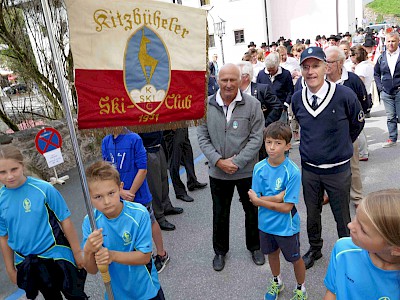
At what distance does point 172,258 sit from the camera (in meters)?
3.66

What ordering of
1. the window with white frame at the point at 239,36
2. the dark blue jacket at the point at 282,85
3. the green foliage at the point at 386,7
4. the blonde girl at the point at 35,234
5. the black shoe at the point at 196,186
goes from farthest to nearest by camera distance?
the green foliage at the point at 386,7
the window with white frame at the point at 239,36
the black shoe at the point at 196,186
the dark blue jacket at the point at 282,85
the blonde girl at the point at 35,234

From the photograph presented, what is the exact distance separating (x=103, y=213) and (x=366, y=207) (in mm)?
1401

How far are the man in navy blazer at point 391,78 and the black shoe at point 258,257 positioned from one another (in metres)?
4.18

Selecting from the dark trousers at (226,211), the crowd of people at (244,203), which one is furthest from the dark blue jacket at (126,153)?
the dark trousers at (226,211)

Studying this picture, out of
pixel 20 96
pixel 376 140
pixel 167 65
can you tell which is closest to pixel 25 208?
pixel 167 65

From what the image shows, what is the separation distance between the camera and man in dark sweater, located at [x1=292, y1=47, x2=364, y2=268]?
281 cm

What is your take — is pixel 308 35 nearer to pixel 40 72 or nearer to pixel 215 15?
pixel 215 15

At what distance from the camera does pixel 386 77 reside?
6.01 m

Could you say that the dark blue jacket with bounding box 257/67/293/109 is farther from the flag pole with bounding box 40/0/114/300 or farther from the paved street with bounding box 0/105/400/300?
the flag pole with bounding box 40/0/114/300

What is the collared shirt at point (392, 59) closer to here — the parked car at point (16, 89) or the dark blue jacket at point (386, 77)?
the dark blue jacket at point (386, 77)

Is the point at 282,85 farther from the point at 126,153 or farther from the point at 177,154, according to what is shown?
the point at 126,153

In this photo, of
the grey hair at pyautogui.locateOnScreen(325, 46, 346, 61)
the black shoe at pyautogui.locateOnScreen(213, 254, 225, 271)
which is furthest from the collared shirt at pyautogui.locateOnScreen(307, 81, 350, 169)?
the black shoe at pyautogui.locateOnScreen(213, 254, 225, 271)

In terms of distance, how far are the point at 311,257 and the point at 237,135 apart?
1.37 m

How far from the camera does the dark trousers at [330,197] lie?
2.92 m
